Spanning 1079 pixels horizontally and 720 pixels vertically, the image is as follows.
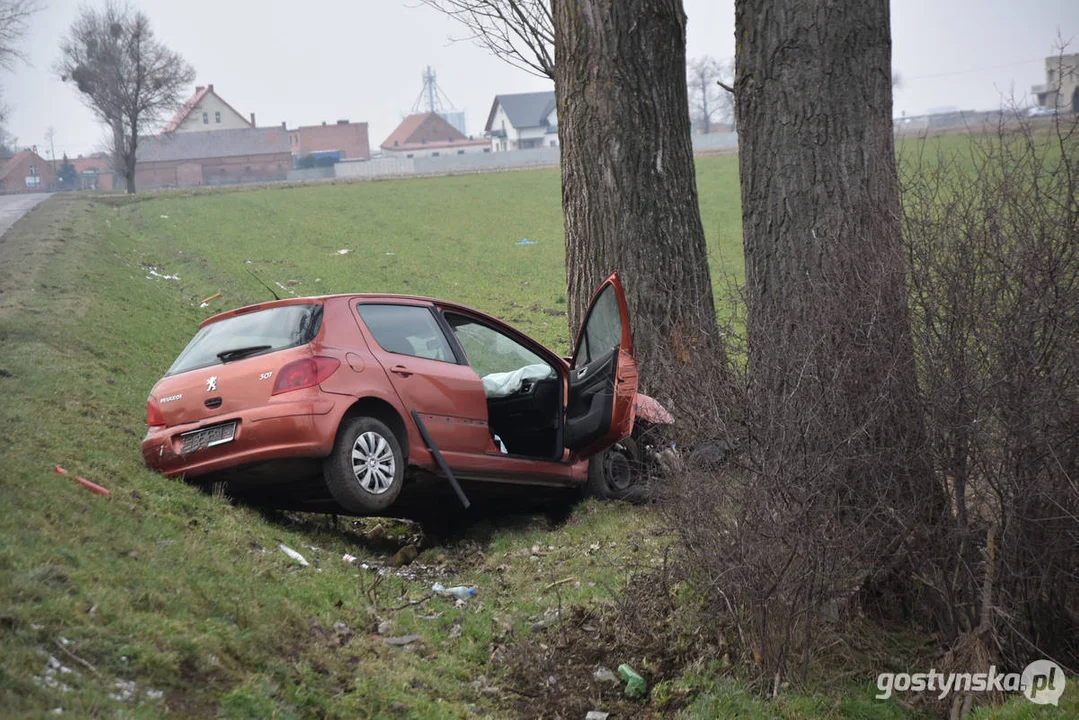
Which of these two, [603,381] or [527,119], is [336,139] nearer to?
[527,119]

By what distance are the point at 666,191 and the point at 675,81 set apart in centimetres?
106

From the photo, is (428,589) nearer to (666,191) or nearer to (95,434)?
(95,434)

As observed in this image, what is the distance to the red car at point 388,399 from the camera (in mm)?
7297

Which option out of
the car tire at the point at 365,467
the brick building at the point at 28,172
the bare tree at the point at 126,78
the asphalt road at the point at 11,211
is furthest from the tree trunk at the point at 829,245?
the brick building at the point at 28,172

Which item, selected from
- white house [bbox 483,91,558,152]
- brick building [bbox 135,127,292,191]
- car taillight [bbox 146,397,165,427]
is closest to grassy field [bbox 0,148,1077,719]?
car taillight [bbox 146,397,165,427]

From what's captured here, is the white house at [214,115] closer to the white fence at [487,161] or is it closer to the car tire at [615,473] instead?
the white fence at [487,161]

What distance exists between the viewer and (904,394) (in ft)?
18.3

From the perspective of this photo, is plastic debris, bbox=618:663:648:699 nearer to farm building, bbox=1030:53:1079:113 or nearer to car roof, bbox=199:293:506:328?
car roof, bbox=199:293:506:328

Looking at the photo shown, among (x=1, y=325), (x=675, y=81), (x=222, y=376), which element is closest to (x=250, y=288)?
(x=1, y=325)

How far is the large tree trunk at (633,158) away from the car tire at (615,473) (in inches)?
47.8

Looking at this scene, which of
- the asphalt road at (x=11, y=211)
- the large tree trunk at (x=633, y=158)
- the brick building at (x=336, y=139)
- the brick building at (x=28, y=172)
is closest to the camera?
the large tree trunk at (x=633, y=158)

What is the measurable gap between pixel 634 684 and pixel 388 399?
9.01 ft

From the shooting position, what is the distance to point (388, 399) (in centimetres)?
765

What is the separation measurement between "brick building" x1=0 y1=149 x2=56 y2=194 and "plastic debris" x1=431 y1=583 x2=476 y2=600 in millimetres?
109276
